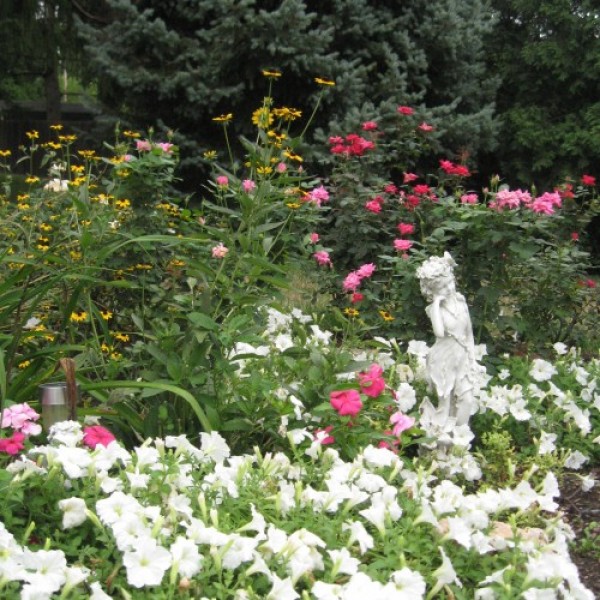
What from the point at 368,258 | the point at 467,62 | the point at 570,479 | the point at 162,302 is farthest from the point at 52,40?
the point at 570,479

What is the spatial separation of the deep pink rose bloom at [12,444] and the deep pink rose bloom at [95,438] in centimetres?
17

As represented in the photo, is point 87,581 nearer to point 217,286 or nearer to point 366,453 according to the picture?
point 366,453

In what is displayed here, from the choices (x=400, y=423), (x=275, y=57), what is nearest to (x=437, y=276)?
(x=400, y=423)

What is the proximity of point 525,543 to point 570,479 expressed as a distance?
5.37 feet

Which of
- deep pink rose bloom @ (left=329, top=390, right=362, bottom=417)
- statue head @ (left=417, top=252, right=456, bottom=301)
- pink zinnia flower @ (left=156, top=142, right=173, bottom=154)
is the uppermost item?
pink zinnia flower @ (left=156, top=142, right=173, bottom=154)

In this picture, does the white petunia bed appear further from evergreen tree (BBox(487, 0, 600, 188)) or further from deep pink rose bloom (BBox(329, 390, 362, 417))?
evergreen tree (BBox(487, 0, 600, 188))

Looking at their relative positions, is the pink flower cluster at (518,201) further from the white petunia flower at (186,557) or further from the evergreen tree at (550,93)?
the evergreen tree at (550,93)

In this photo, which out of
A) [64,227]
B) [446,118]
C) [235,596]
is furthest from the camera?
[446,118]

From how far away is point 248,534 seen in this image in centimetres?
225

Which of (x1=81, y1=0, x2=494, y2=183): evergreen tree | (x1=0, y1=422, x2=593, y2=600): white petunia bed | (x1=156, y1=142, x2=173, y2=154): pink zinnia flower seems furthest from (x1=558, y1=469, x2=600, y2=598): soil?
(x1=81, y1=0, x2=494, y2=183): evergreen tree

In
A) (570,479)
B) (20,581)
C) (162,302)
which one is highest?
(20,581)

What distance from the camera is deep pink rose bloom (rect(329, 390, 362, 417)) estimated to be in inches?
111

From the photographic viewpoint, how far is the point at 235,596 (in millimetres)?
1927

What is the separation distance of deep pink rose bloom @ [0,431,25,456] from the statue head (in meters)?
1.76
